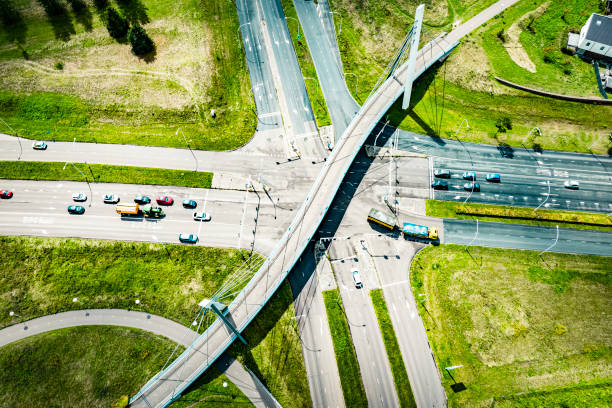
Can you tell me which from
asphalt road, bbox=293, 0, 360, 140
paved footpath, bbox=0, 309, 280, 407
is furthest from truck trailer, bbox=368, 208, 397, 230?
paved footpath, bbox=0, 309, 280, 407

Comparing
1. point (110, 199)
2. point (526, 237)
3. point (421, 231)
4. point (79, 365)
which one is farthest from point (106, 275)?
point (526, 237)

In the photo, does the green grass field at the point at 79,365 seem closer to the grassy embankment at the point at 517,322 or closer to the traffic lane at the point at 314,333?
the traffic lane at the point at 314,333

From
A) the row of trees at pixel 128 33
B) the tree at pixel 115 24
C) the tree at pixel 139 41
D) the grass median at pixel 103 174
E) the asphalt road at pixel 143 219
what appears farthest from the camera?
the tree at pixel 115 24

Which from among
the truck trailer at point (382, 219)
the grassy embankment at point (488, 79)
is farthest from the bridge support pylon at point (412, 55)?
the truck trailer at point (382, 219)

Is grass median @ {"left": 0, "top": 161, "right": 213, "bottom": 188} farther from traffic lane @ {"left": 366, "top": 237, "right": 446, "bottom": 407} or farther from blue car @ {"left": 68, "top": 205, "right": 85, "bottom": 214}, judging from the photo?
traffic lane @ {"left": 366, "top": 237, "right": 446, "bottom": 407}

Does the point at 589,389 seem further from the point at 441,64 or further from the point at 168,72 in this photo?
the point at 168,72

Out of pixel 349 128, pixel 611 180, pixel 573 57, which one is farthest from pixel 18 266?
pixel 573 57

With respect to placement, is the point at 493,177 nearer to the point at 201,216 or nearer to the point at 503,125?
the point at 503,125
